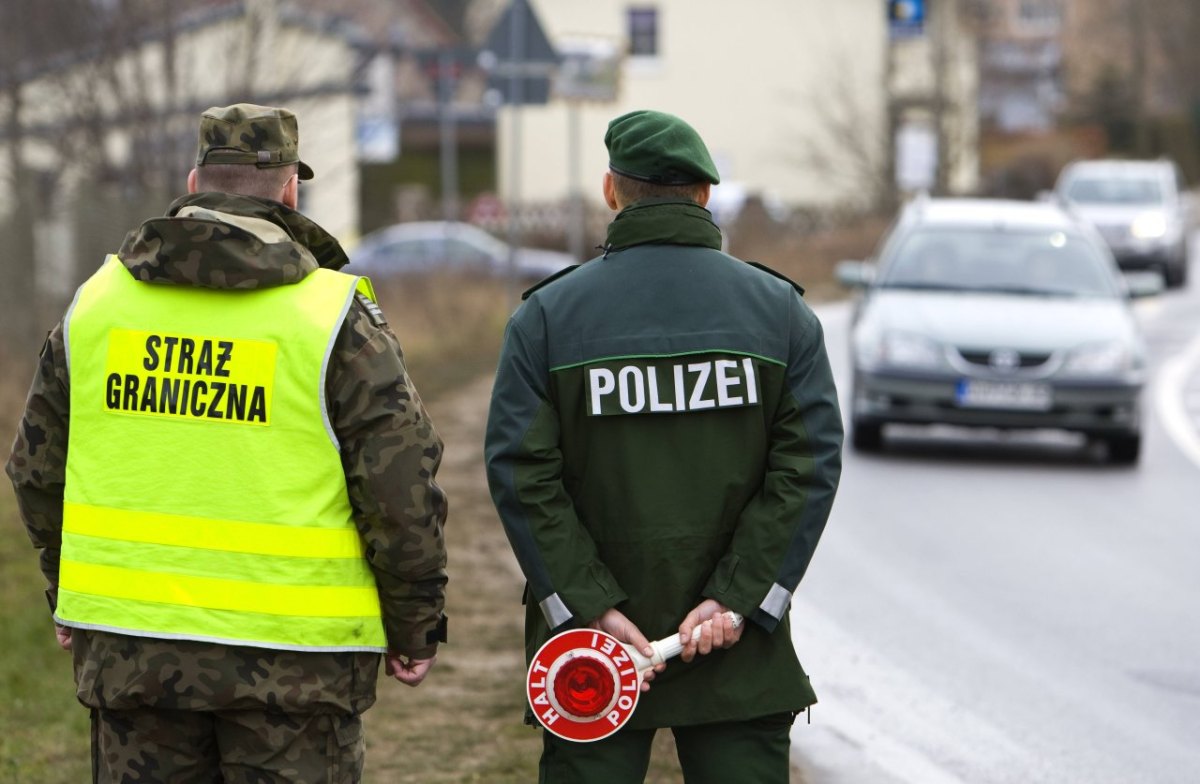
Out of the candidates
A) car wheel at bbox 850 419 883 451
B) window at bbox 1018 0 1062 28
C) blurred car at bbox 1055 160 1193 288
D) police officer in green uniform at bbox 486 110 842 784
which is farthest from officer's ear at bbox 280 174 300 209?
window at bbox 1018 0 1062 28

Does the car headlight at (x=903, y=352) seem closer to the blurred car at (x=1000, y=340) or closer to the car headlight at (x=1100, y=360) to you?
the blurred car at (x=1000, y=340)

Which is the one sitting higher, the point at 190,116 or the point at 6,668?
the point at 190,116

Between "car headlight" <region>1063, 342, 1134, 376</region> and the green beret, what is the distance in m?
9.22

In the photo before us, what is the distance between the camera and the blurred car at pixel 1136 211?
32438 mm

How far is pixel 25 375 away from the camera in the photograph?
45.1 feet

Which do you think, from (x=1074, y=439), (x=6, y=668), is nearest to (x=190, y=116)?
(x=1074, y=439)

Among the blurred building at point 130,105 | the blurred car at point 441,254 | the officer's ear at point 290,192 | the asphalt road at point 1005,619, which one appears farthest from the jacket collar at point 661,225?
the blurred car at point 441,254

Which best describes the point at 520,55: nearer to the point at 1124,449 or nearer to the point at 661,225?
the point at 1124,449

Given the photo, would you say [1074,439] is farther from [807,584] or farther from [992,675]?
[992,675]

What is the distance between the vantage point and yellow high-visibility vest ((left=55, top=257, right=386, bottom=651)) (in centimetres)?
369

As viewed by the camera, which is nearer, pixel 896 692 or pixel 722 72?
pixel 896 692

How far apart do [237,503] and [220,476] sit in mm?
60

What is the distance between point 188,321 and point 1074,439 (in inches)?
466

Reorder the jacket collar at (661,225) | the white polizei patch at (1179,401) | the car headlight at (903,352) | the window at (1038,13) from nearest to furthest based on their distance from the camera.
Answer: the jacket collar at (661,225) → the car headlight at (903,352) → the white polizei patch at (1179,401) → the window at (1038,13)
